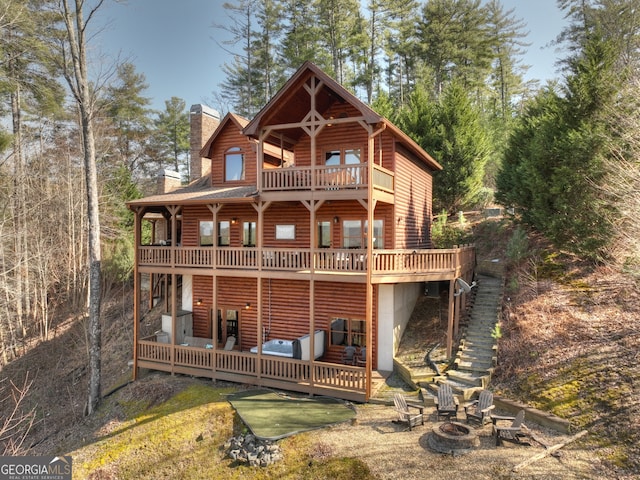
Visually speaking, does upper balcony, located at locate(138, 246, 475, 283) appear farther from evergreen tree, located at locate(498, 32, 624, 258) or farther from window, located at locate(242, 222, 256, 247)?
evergreen tree, located at locate(498, 32, 624, 258)

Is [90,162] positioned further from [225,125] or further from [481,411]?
[481,411]

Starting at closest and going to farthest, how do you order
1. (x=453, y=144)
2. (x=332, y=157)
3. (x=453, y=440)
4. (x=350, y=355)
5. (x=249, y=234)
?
(x=453, y=440), (x=350, y=355), (x=332, y=157), (x=249, y=234), (x=453, y=144)

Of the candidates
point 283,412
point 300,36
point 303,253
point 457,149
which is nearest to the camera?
point 283,412

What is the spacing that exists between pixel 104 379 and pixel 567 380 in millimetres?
19193

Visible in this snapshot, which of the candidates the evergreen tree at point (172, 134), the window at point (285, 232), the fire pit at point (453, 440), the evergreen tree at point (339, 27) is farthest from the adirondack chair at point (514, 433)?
the evergreen tree at point (172, 134)

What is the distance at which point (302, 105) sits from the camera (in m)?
14.7

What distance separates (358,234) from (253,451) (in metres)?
8.58

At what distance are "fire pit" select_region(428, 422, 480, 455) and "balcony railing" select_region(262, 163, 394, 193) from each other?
7636 mm

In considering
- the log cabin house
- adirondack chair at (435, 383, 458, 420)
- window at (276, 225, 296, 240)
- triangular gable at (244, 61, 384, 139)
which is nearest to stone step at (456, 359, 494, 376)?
the log cabin house

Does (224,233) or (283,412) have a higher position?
(224,233)

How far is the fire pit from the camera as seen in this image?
864cm

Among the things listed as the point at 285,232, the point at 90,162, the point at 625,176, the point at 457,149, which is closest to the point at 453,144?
the point at 457,149

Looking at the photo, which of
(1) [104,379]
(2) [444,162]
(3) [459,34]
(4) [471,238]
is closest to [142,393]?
(1) [104,379]

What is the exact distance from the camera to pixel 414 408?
11.1m
